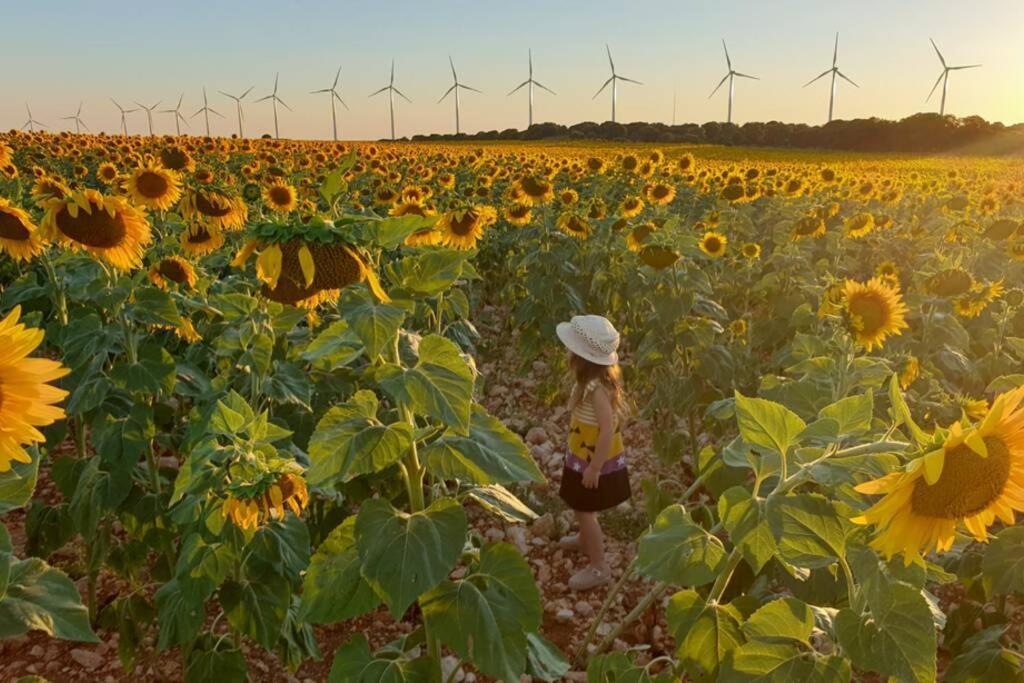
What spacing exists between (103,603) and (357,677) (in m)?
2.67

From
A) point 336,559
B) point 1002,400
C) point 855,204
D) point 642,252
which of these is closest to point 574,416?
point 642,252

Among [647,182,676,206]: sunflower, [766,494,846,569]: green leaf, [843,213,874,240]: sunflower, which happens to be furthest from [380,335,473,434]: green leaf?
[647,182,676,206]: sunflower

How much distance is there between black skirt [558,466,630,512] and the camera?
4418mm

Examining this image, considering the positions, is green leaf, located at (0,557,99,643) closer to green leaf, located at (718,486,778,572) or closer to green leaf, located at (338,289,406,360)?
green leaf, located at (338,289,406,360)

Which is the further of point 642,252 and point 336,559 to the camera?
point 642,252

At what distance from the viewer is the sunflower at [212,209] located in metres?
5.36

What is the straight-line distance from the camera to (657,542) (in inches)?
74.4

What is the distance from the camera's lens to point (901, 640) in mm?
1633

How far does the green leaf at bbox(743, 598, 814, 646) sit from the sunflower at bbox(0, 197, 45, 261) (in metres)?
3.73

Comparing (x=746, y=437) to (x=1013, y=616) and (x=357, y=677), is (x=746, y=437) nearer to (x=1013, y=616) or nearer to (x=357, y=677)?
(x=357, y=677)

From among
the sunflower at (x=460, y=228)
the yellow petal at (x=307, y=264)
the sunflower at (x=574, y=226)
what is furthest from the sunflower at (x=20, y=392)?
the sunflower at (x=574, y=226)

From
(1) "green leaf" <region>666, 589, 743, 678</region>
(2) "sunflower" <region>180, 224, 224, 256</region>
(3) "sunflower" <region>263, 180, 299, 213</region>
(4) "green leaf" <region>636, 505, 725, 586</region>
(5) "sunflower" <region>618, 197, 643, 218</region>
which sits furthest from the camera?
(5) "sunflower" <region>618, 197, 643, 218</region>

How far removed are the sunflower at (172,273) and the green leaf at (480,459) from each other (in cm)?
263

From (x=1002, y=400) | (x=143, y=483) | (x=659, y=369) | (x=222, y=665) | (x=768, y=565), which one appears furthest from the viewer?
(x=659, y=369)
